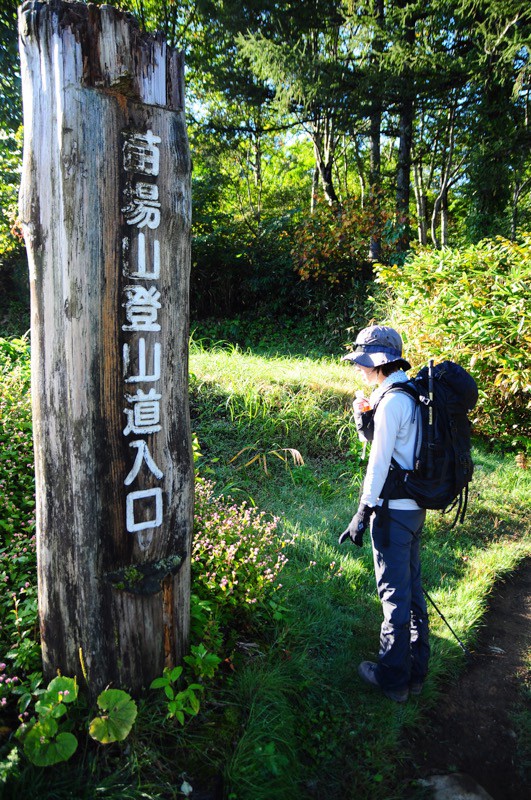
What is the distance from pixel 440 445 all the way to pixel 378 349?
0.58m

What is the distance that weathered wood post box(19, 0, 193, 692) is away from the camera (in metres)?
1.84

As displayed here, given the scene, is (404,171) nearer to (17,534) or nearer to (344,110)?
(344,110)

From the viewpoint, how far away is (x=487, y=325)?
556 cm

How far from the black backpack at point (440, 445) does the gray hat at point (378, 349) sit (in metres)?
0.16

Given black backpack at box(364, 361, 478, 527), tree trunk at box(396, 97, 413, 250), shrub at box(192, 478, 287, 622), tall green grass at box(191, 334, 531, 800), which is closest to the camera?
tall green grass at box(191, 334, 531, 800)

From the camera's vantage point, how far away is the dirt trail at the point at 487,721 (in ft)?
7.96

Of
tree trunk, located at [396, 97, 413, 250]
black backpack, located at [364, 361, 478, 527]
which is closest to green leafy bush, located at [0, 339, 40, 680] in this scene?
black backpack, located at [364, 361, 478, 527]

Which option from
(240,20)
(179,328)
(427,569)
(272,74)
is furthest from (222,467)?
(240,20)

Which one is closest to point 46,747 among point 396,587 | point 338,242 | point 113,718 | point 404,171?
point 113,718

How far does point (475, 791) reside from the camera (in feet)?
7.54

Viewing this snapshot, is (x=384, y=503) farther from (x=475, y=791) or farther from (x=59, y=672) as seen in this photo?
(x=59, y=672)

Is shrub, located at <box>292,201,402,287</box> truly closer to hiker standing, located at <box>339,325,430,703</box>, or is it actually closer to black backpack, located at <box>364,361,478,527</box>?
hiker standing, located at <box>339,325,430,703</box>

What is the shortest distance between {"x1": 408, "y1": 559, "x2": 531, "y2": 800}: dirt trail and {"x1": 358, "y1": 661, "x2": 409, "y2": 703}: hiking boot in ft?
0.57

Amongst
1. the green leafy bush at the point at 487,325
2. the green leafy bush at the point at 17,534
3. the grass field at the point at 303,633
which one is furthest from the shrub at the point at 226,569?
the green leafy bush at the point at 487,325
